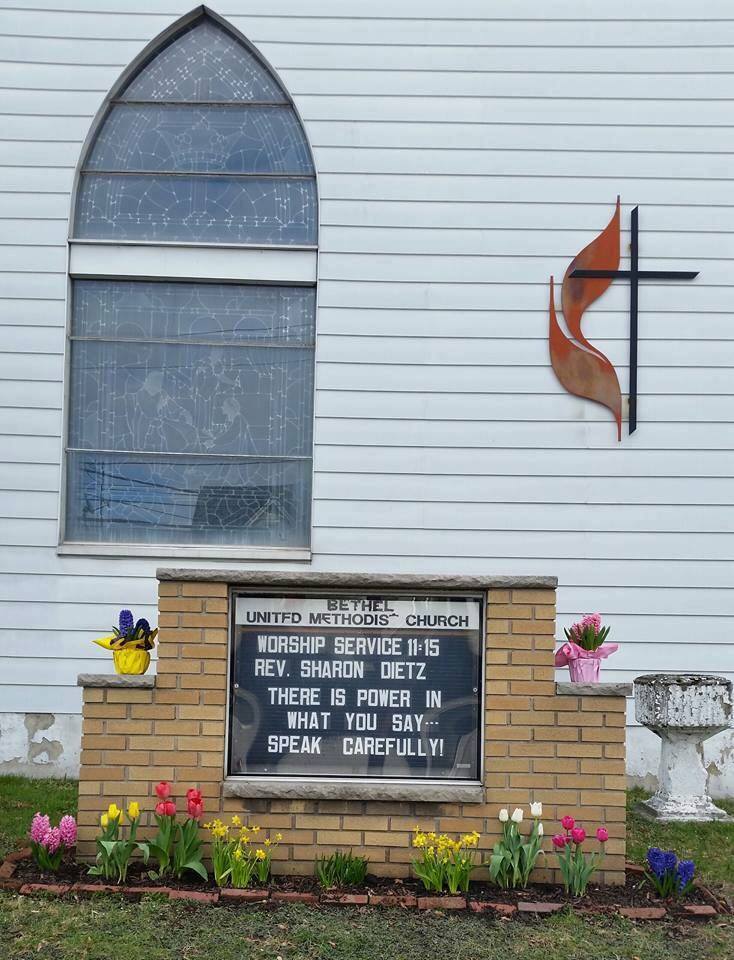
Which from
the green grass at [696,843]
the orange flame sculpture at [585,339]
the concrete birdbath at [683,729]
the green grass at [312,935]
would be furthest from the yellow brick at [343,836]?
the orange flame sculpture at [585,339]

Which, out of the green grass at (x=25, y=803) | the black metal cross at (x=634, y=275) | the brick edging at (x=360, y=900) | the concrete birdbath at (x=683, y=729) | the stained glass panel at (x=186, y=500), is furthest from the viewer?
the stained glass panel at (x=186, y=500)

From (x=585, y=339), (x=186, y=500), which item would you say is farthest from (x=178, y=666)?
(x=585, y=339)

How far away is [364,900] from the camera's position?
491 centimetres

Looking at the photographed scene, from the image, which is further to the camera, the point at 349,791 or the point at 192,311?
the point at 192,311

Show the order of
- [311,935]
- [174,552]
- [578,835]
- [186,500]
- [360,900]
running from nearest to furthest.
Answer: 1. [311,935]
2. [360,900]
3. [578,835]
4. [174,552]
5. [186,500]

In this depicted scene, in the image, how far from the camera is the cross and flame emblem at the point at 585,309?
8328mm

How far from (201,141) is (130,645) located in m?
4.84

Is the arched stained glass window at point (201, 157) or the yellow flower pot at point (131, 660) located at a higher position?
the arched stained glass window at point (201, 157)

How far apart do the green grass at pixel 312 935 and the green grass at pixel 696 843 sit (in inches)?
38.9

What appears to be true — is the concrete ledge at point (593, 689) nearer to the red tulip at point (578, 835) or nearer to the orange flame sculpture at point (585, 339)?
the red tulip at point (578, 835)

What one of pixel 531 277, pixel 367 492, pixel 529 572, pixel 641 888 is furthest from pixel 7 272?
pixel 641 888

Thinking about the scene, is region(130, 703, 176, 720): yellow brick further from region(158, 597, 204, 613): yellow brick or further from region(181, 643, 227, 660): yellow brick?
region(158, 597, 204, 613): yellow brick

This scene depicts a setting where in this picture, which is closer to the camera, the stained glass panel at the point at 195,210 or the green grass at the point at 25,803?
the green grass at the point at 25,803

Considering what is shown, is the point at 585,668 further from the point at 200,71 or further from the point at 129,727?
the point at 200,71
